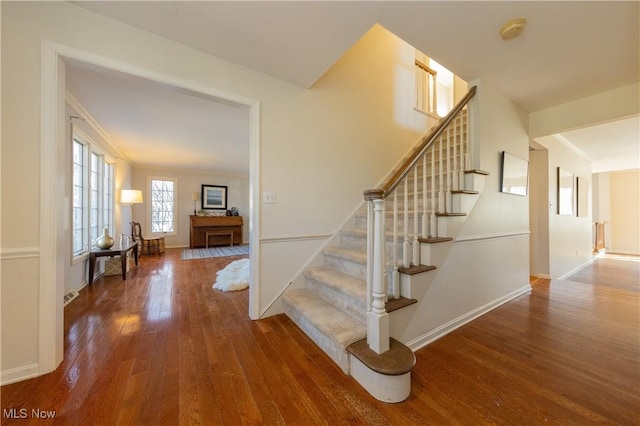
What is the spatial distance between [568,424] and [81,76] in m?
4.38

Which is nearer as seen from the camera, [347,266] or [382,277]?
[382,277]

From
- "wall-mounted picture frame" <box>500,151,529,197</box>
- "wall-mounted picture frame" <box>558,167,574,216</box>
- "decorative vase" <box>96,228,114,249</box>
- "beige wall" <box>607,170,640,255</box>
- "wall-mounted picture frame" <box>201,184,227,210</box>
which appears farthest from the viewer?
"wall-mounted picture frame" <box>201,184,227,210</box>

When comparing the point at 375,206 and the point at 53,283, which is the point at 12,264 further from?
the point at 375,206

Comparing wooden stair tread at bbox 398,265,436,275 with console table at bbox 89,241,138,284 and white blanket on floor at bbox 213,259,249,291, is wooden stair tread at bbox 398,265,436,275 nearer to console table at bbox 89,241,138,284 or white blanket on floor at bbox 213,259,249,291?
white blanket on floor at bbox 213,259,249,291

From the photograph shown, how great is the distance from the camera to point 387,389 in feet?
4.18

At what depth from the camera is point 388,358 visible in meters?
1.37

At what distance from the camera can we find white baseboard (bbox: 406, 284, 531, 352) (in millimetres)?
1818

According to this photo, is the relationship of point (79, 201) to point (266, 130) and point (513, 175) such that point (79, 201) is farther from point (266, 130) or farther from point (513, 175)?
point (513, 175)

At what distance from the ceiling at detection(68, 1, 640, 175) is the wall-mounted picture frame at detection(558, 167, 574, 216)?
1951mm

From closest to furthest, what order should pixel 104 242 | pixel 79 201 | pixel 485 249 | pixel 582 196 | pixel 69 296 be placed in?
1. pixel 485 249
2. pixel 69 296
3. pixel 79 201
4. pixel 104 242
5. pixel 582 196

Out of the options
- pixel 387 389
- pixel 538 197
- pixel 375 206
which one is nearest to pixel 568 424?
pixel 387 389

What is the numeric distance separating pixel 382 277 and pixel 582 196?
6091mm

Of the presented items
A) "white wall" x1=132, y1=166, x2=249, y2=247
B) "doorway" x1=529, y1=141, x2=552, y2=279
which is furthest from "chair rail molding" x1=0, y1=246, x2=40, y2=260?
"doorway" x1=529, y1=141, x2=552, y2=279

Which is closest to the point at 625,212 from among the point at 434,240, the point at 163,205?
the point at 434,240
